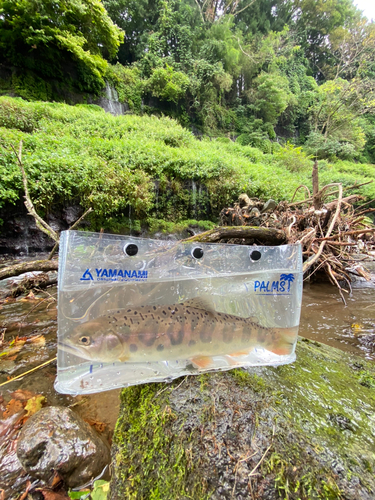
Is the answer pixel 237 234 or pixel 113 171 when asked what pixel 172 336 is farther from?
Result: pixel 113 171

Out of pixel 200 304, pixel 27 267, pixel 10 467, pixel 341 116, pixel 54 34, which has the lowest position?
pixel 10 467

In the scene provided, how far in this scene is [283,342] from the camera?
67.2 inches

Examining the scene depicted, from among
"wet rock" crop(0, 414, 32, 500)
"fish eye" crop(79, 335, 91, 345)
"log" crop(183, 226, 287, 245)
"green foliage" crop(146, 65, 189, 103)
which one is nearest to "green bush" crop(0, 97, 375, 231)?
"log" crop(183, 226, 287, 245)

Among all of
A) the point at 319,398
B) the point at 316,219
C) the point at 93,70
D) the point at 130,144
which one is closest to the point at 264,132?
the point at 93,70

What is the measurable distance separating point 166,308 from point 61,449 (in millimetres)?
1260

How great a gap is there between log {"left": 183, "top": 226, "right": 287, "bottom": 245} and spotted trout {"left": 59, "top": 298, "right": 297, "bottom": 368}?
1.66 metres

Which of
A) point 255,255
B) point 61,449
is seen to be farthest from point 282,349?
point 61,449

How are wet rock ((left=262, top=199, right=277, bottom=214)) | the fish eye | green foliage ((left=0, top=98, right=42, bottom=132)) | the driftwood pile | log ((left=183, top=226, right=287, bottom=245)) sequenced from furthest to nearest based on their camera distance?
green foliage ((left=0, top=98, right=42, bottom=132)), wet rock ((left=262, top=199, right=277, bottom=214)), the driftwood pile, log ((left=183, top=226, right=287, bottom=245)), the fish eye

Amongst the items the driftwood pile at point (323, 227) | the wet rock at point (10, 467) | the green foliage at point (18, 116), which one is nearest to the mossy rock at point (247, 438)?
the wet rock at point (10, 467)

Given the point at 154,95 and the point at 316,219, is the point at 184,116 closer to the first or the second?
the point at 154,95

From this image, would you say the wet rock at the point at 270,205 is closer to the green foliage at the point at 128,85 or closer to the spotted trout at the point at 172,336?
the spotted trout at the point at 172,336

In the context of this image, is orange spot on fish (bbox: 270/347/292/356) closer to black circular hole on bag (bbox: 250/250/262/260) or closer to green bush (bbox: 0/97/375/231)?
black circular hole on bag (bbox: 250/250/262/260)

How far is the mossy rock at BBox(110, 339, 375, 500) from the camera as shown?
102 centimetres

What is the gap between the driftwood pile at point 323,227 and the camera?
4317mm
